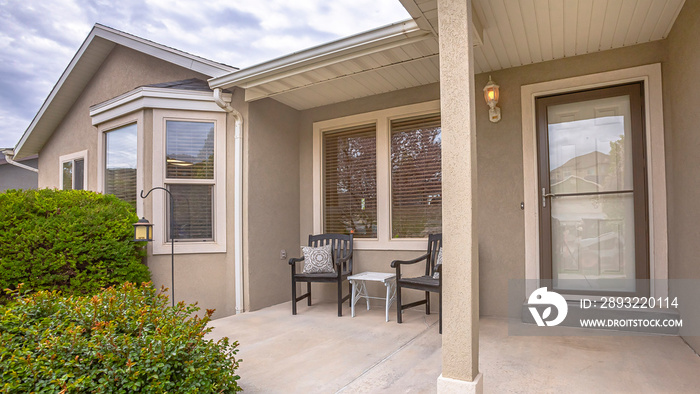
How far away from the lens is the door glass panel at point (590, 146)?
3549 millimetres

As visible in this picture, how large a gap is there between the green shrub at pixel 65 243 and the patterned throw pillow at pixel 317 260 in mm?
1761

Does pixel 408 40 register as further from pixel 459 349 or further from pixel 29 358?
pixel 29 358

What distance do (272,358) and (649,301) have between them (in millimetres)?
3301

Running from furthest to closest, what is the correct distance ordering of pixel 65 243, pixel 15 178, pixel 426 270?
pixel 15 178 → pixel 426 270 → pixel 65 243

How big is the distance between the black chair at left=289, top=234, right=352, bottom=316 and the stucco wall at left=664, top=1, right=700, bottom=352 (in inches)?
120

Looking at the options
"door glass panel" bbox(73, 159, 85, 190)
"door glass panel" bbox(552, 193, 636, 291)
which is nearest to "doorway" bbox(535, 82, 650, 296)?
"door glass panel" bbox(552, 193, 636, 291)

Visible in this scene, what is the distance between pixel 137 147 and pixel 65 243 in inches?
57.1

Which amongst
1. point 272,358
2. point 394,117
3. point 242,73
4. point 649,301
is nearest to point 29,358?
point 272,358

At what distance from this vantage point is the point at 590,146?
3.68 metres

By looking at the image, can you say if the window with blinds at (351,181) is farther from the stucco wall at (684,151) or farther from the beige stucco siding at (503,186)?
the stucco wall at (684,151)

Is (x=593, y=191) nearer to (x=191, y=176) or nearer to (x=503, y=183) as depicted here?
(x=503, y=183)

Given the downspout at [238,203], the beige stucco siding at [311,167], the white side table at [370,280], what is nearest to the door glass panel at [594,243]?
the beige stucco siding at [311,167]

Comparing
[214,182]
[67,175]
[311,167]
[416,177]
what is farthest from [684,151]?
[67,175]

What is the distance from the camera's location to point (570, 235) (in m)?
3.73
